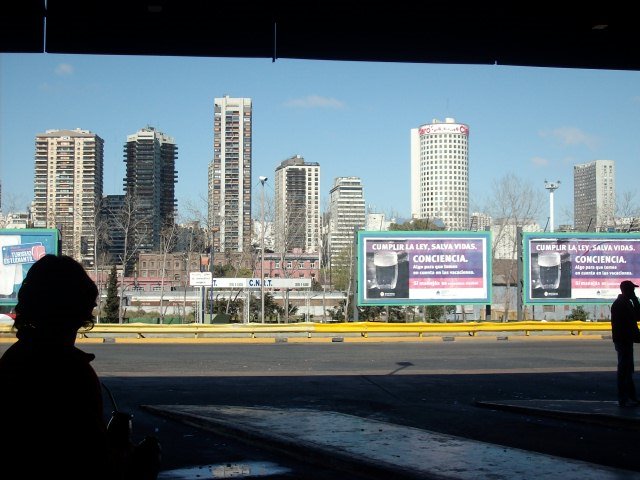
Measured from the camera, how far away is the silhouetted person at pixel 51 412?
2.22 metres

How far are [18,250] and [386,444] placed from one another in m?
26.6

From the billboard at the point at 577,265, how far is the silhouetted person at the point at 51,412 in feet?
110

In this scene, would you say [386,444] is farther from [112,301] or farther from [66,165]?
[66,165]

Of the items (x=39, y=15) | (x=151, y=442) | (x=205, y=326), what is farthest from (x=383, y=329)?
(x=151, y=442)

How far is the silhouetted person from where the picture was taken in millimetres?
2217

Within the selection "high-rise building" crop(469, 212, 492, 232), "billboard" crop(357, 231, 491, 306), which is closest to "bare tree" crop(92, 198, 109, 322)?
"billboard" crop(357, 231, 491, 306)

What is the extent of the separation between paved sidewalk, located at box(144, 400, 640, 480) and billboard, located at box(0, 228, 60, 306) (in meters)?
21.9

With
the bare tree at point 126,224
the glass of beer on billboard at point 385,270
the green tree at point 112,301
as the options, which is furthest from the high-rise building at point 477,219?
the green tree at point 112,301

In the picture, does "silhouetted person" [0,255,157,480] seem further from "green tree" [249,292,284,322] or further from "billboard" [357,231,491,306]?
"green tree" [249,292,284,322]

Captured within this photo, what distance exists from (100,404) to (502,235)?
5800 centimetres

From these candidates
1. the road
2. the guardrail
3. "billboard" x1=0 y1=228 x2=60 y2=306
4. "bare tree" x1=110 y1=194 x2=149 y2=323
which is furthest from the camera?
"bare tree" x1=110 y1=194 x2=149 y2=323

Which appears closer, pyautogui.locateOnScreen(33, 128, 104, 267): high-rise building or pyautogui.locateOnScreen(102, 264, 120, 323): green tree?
pyautogui.locateOnScreen(102, 264, 120, 323): green tree

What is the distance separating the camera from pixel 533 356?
882 inches

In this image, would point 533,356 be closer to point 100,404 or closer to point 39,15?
point 39,15
